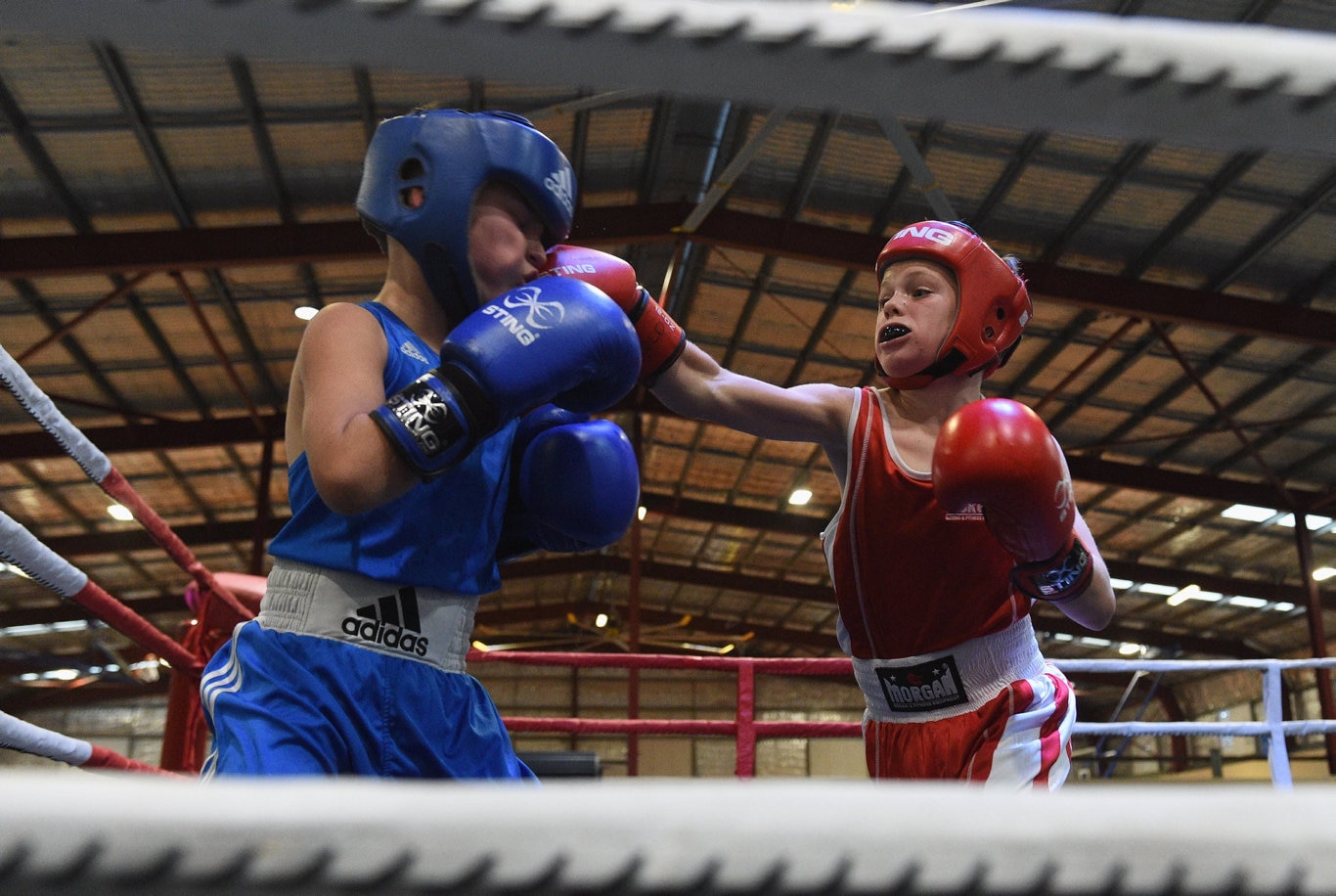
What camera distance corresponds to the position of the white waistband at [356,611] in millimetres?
1285

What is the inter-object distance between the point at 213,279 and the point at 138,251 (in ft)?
3.14

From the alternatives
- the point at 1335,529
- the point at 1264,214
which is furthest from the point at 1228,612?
the point at 1264,214

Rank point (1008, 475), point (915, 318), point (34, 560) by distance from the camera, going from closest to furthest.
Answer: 1. point (1008, 475)
2. point (34, 560)
3. point (915, 318)

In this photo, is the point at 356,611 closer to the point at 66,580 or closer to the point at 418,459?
the point at 418,459

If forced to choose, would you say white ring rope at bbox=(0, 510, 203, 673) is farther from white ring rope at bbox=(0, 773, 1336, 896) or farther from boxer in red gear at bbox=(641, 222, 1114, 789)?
white ring rope at bbox=(0, 773, 1336, 896)

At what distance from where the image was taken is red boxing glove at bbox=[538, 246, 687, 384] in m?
1.80

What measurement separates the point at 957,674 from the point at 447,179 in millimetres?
1190

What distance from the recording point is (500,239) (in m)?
1.46

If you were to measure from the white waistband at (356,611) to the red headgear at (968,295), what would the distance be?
43.8 inches


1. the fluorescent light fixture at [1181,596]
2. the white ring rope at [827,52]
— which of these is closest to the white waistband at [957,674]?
the white ring rope at [827,52]

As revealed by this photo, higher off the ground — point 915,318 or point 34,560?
point 915,318

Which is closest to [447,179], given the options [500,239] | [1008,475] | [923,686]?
[500,239]

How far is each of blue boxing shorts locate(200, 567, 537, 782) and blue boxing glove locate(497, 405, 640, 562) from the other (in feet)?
0.65

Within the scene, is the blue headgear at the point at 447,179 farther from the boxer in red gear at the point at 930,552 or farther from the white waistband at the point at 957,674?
the white waistband at the point at 957,674
